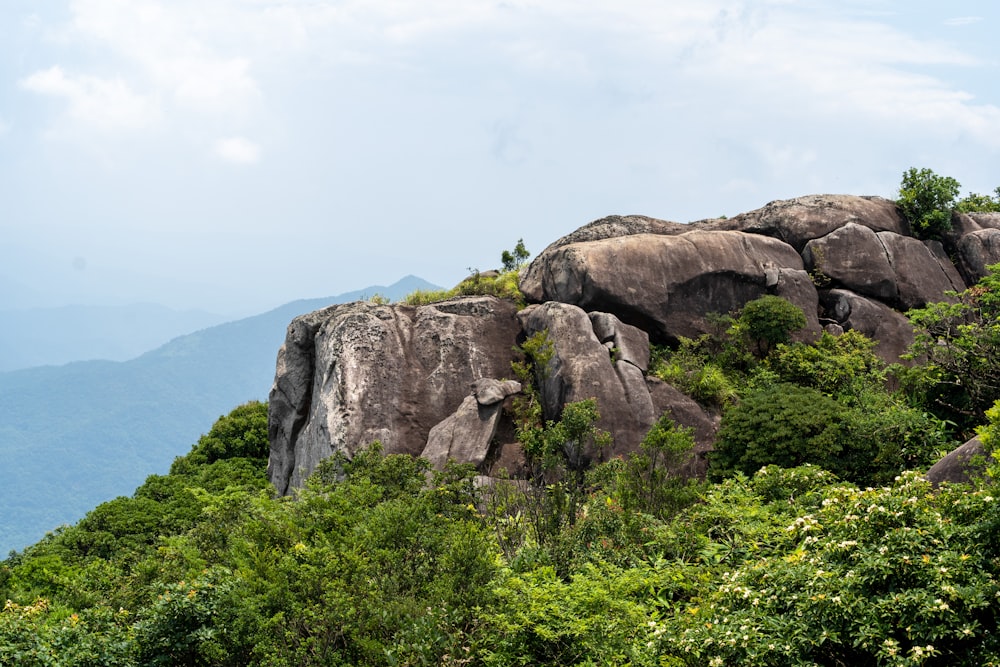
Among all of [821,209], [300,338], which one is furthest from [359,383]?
[821,209]

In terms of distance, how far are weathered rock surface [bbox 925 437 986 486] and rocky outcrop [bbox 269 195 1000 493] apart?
811cm

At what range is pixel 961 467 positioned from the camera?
40.8 ft

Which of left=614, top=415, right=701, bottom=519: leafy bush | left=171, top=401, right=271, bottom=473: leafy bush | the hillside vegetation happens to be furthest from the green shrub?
left=171, top=401, right=271, bottom=473: leafy bush

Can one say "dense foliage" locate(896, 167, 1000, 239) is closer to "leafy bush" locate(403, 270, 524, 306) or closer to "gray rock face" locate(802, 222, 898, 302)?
"gray rock face" locate(802, 222, 898, 302)

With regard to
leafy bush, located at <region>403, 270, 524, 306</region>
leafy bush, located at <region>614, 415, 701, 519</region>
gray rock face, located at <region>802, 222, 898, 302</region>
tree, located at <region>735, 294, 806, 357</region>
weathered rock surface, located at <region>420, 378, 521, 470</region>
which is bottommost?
leafy bush, located at <region>614, 415, 701, 519</region>

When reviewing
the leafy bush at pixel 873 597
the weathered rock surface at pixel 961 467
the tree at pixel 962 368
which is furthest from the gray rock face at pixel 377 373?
the leafy bush at pixel 873 597

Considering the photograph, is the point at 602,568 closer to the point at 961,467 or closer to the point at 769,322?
the point at 961,467

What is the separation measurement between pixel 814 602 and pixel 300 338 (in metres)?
20.7

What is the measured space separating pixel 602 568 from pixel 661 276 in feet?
52.9

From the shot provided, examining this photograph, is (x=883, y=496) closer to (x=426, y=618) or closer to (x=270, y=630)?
(x=426, y=618)

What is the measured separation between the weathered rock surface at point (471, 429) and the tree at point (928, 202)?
17.8m

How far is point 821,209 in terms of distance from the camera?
29562 mm

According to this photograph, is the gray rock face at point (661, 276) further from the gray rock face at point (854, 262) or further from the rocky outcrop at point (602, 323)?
the gray rock face at point (854, 262)

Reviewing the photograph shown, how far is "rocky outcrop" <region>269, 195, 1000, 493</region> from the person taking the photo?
22359mm
